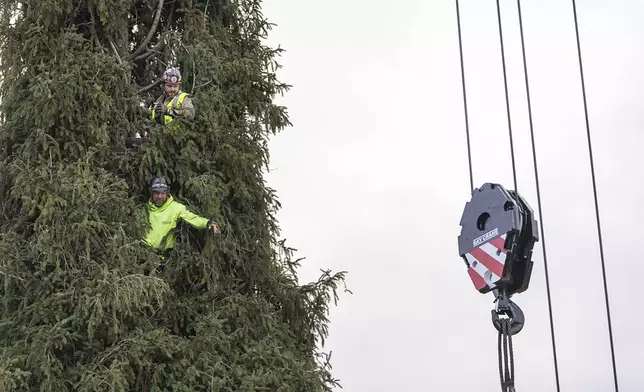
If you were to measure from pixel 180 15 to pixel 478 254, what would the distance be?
6616 mm

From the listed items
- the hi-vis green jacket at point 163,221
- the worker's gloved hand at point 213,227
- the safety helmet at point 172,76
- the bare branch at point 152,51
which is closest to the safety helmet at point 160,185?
the hi-vis green jacket at point 163,221

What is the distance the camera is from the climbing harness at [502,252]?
7.07m

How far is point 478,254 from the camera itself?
7355mm

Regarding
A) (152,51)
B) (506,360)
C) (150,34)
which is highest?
(150,34)

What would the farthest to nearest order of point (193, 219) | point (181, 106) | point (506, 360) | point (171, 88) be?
point (171, 88) → point (181, 106) → point (193, 219) → point (506, 360)

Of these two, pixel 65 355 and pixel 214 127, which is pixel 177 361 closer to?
pixel 65 355

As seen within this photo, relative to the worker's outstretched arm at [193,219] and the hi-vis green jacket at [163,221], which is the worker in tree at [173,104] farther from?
the worker's outstretched arm at [193,219]

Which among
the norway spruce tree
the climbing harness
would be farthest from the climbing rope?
the norway spruce tree

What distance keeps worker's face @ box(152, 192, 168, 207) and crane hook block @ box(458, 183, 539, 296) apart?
15.6 ft

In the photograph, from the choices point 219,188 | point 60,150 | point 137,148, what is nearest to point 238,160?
point 219,188

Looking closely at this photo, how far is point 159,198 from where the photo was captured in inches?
447

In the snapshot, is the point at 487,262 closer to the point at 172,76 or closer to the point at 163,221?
the point at 163,221

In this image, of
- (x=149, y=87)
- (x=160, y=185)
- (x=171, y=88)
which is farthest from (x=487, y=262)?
(x=149, y=87)

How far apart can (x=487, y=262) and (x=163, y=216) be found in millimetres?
5040
